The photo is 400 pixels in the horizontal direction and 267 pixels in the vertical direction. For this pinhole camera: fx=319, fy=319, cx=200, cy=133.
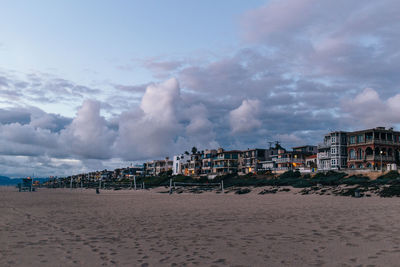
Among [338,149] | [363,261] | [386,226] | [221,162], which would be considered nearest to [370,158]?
[338,149]

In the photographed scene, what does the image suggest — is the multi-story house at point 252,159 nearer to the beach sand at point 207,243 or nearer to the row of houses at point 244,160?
the row of houses at point 244,160

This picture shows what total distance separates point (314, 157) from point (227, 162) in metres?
32.0

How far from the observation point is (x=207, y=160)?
118 metres

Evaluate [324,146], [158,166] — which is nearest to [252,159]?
[324,146]

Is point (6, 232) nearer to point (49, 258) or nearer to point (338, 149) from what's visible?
point (49, 258)

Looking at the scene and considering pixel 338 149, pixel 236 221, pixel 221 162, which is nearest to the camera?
pixel 236 221

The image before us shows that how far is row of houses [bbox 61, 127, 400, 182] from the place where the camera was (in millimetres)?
67594

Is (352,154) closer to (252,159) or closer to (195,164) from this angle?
(252,159)

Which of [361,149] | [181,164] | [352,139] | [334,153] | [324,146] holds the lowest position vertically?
[181,164]

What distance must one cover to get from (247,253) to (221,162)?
340 feet

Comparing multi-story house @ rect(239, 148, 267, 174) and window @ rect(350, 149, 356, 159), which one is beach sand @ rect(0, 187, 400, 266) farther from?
multi-story house @ rect(239, 148, 267, 174)

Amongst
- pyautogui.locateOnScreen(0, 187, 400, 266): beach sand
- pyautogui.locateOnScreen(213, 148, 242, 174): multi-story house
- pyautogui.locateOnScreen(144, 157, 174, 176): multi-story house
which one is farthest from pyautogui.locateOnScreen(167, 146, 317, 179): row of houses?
pyautogui.locateOnScreen(0, 187, 400, 266): beach sand

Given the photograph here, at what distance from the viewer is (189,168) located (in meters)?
128

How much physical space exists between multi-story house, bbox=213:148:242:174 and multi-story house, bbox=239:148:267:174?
13.1 feet
